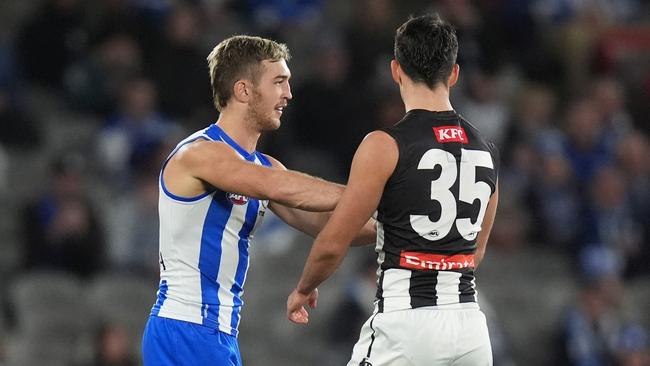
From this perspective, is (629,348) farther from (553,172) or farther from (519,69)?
(519,69)

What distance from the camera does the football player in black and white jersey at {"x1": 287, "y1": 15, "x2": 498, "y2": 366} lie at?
529 cm

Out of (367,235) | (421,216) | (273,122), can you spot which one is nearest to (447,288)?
(421,216)

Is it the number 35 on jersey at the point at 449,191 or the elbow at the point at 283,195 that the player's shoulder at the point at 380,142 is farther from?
the elbow at the point at 283,195

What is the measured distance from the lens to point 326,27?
44.5 feet

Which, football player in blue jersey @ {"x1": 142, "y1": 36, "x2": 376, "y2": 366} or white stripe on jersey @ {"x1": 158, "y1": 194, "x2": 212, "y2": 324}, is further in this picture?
white stripe on jersey @ {"x1": 158, "y1": 194, "x2": 212, "y2": 324}

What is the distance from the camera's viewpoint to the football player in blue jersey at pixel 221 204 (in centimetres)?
570

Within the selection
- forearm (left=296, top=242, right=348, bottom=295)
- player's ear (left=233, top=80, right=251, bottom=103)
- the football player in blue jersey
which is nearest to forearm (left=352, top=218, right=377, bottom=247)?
the football player in blue jersey

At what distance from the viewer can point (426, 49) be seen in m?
5.35

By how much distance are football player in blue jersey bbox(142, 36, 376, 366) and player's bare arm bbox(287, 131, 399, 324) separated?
32cm

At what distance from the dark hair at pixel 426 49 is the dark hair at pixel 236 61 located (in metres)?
0.89

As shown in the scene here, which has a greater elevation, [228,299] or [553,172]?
[553,172]

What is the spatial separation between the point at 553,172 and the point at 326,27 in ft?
10.1

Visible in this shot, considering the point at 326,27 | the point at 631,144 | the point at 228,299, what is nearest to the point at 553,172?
the point at 631,144

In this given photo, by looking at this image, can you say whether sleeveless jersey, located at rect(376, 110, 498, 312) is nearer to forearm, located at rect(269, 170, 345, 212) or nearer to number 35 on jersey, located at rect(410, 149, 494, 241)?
number 35 on jersey, located at rect(410, 149, 494, 241)
